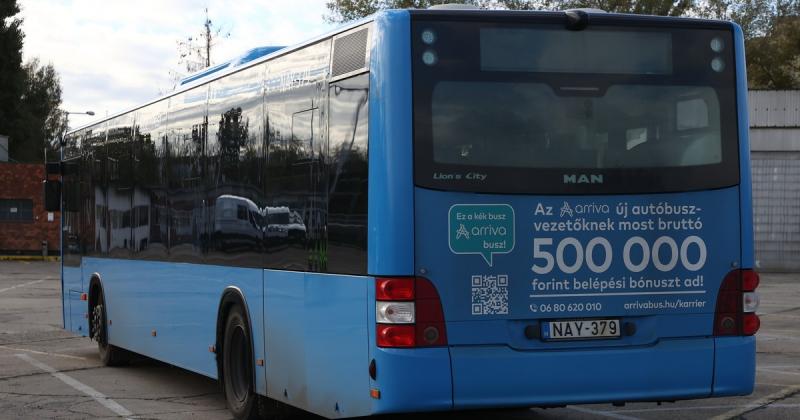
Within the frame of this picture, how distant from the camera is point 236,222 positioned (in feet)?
34.6

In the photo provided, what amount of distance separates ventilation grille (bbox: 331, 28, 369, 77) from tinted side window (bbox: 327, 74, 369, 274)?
82 mm

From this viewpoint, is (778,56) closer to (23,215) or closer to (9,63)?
(23,215)

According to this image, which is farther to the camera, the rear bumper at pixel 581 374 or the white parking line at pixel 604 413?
the white parking line at pixel 604 413

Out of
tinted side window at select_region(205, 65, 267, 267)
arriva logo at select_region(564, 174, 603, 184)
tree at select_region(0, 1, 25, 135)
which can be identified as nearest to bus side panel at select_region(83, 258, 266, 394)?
tinted side window at select_region(205, 65, 267, 267)

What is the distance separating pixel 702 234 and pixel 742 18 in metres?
60.6

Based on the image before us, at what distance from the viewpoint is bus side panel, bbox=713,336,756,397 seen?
27.1 feet

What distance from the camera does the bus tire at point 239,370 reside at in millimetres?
10117

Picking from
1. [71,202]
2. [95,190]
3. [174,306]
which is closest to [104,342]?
[95,190]

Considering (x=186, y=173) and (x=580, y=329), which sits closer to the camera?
(x=580, y=329)

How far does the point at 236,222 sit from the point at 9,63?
7722 centimetres

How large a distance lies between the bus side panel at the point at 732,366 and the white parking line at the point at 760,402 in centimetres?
214

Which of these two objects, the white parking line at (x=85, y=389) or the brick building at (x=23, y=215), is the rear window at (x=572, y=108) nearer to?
the white parking line at (x=85, y=389)

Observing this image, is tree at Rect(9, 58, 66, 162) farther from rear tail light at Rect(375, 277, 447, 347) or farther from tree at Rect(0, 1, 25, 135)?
rear tail light at Rect(375, 277, 447, 347)

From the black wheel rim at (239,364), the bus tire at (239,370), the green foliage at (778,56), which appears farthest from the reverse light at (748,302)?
the green foliage at (778,56)
